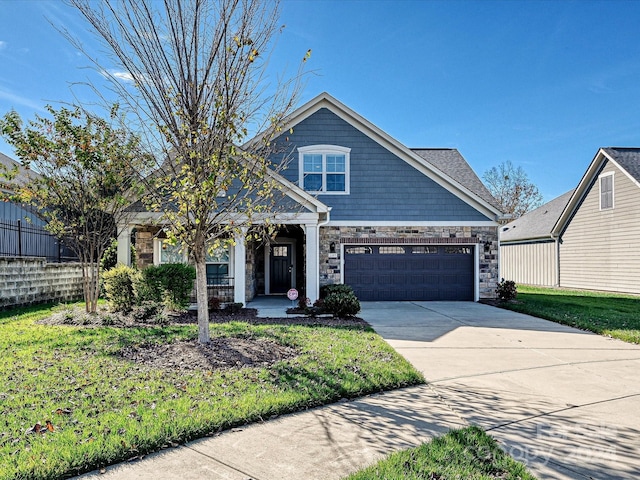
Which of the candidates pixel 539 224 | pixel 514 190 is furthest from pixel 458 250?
pixel 514 190

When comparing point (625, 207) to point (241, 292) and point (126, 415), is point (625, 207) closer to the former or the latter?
point (241, 292)

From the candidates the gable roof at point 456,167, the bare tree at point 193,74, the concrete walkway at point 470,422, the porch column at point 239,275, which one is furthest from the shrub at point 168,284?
the gable roof at point 456,167

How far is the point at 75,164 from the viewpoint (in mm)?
9273

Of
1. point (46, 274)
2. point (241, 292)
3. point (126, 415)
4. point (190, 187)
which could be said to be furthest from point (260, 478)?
point (46, 274)

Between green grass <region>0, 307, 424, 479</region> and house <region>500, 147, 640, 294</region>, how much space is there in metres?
15.4

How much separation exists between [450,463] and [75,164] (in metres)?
9.48

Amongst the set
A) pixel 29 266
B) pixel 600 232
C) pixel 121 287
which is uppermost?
pixel 600 232

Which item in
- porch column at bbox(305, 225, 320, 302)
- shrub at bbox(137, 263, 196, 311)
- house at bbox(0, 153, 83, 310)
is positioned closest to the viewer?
shrub at bbox(137, 263, 196, 311)

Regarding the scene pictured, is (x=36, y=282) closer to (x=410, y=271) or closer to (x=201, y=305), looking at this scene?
(x=201, y=305)

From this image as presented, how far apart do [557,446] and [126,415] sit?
3.75 m

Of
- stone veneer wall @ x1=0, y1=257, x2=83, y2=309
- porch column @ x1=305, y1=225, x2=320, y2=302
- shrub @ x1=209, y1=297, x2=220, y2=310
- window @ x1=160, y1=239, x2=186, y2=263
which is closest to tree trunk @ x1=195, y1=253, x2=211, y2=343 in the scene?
shrub @ x1=209, y1=297, x2=220, y2=310

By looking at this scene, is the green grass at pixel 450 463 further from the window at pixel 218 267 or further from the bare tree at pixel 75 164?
the window at pixel 218 267

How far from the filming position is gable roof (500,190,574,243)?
22.7 m

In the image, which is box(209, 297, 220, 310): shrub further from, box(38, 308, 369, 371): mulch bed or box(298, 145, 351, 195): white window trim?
box(298, 145, 351, 195): white window trim
